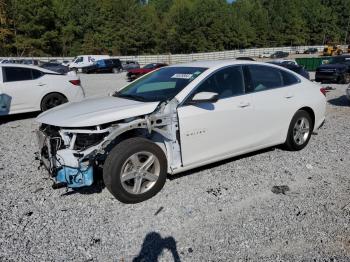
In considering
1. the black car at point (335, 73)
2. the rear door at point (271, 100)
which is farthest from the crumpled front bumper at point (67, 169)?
the black car at point (335, 73)

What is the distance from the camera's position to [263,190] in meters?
4.51

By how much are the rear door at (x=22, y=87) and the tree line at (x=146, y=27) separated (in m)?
51.3

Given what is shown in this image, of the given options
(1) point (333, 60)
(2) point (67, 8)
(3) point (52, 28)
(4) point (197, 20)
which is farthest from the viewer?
(4) point (197, 20)

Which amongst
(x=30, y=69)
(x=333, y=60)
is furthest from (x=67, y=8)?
(x=30, y=69)

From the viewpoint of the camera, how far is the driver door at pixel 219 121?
14.5 feet

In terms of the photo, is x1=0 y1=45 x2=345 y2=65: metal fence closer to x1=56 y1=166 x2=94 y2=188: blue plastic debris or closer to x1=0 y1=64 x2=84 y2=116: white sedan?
x1=0 y1=64 x2=84 y2=116: white sedan

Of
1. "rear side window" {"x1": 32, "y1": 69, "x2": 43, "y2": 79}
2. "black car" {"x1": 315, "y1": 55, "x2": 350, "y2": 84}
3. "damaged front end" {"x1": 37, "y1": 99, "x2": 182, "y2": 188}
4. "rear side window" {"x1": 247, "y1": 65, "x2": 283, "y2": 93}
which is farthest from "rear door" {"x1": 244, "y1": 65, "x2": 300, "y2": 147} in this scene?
"black car" {"x1": 315, "y1": 55, "x2": 350, "y2": 84}

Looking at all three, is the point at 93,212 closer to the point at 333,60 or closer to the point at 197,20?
the point at 333,60

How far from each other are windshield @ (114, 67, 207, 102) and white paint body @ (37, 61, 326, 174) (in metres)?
0.14

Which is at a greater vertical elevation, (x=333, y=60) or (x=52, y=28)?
(x=52, y=28)

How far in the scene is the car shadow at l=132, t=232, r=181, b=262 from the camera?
3.19 m

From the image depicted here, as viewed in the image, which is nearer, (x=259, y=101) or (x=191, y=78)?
(x=191, y=78)

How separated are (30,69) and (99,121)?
6.37 m

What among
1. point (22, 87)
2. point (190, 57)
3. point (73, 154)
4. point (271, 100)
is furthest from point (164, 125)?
point (190, 57)
